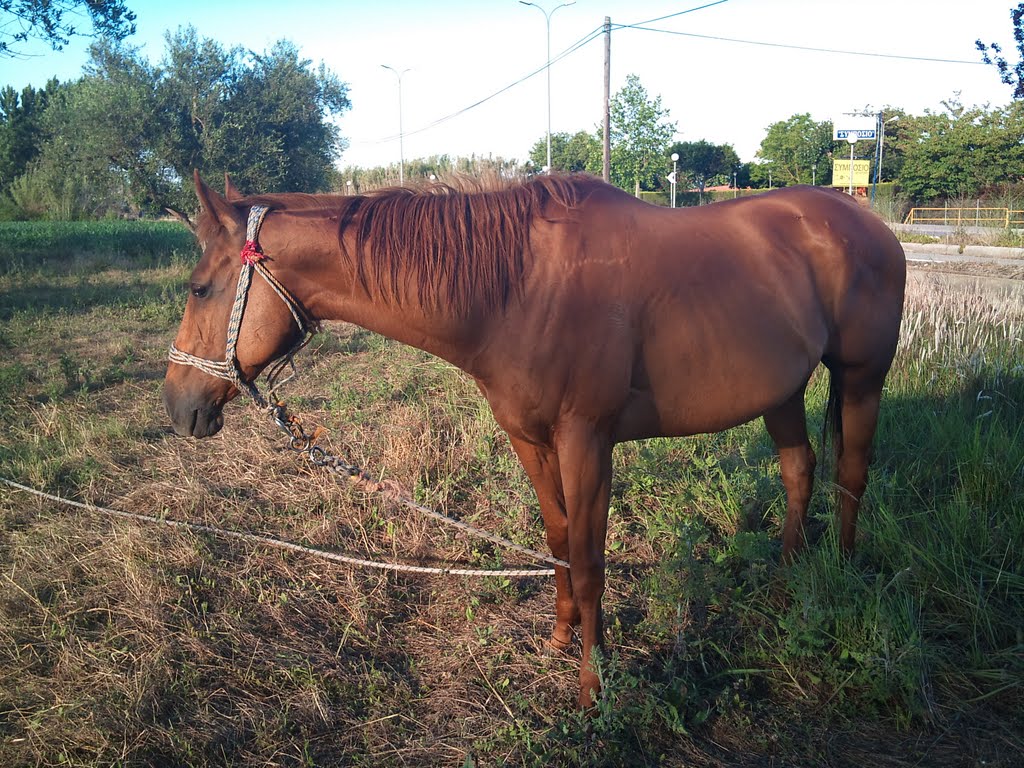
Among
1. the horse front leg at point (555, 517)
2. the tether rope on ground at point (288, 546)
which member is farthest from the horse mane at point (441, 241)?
the tether rope on ground at point (288, 546)

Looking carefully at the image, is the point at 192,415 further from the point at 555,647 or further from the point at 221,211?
the point at 555,647

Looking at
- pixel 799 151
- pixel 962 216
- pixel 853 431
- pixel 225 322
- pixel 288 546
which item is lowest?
pixel 288 546

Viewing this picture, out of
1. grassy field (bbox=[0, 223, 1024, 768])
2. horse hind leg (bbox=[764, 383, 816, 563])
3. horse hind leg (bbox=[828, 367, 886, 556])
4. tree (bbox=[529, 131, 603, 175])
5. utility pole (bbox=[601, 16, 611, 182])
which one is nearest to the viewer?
grassy field (bbox=[0, 223, 1024, 768])

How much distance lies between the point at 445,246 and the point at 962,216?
3332cm

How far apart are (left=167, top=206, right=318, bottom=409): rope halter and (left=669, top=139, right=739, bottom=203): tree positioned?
54941 mm

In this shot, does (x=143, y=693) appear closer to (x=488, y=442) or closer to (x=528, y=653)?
(x=528, y=653)

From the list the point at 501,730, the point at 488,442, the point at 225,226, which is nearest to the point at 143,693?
the point at 501,730

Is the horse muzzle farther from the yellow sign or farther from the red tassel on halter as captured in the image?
the yellow sign

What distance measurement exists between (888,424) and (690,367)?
2723 millimetres

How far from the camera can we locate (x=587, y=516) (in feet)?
8.12

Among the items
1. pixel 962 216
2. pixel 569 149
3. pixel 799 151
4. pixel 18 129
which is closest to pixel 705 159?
pixel 799 151

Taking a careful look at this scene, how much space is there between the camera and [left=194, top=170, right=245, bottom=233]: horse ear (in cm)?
235

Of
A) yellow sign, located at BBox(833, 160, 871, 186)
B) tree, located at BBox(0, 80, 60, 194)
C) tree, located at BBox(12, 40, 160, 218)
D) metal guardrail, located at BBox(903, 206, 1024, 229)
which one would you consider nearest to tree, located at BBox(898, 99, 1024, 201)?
metal guardrail, located at BBox(903, 206, 1024, 229)

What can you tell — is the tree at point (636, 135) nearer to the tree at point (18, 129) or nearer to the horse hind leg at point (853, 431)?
the horse hind leg at point (853, 431)
